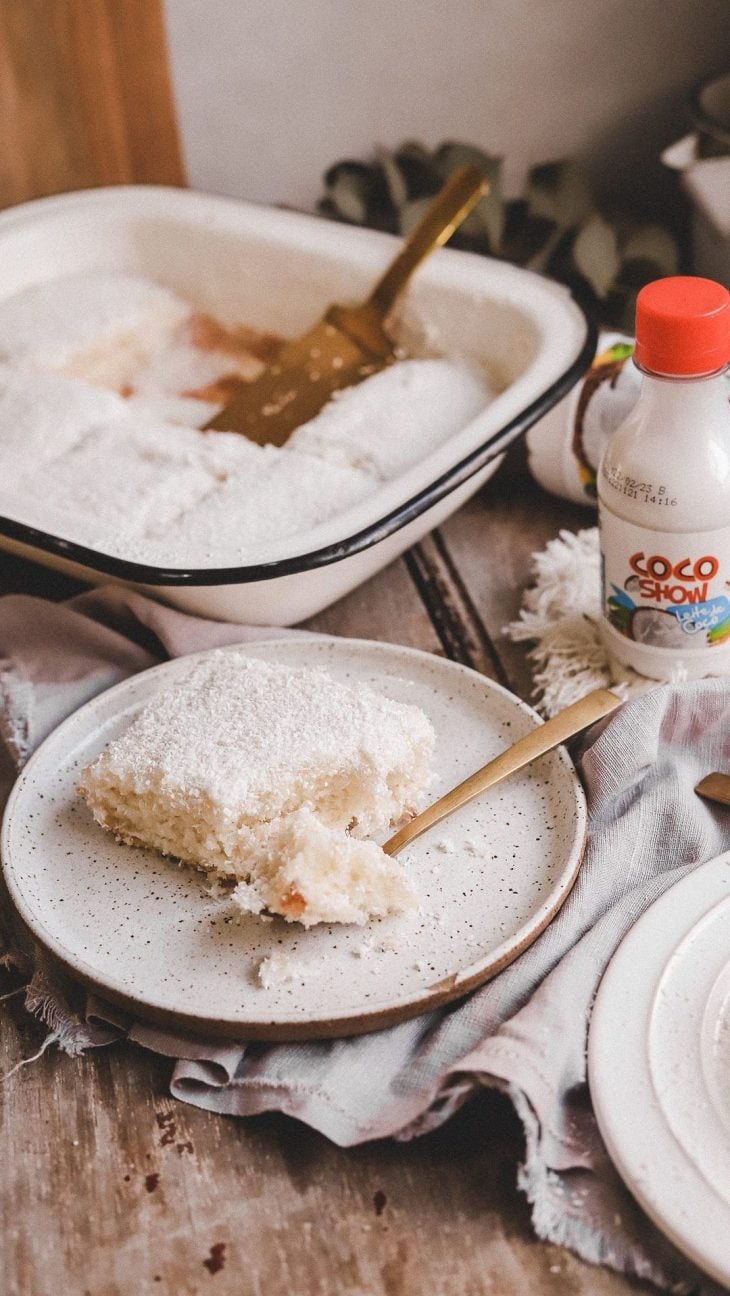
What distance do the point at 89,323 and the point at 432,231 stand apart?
1.26 ft


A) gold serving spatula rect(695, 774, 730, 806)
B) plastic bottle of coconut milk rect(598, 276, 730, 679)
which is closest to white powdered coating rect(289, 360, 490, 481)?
plastic bottle of coconut milk rect(598, 276, 730, 679)

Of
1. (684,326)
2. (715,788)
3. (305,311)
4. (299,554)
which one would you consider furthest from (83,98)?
(715,788)

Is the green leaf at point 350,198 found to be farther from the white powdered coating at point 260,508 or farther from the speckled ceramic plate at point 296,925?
the speckled ceramic plate at point 296,925

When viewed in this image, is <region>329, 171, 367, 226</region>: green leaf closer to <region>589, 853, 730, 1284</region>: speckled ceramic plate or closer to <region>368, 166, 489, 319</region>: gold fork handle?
<region>368, 166, 489, 319</region>: gold fork handle

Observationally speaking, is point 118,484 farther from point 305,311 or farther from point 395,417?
point 305,311

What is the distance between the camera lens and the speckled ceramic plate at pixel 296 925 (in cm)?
72

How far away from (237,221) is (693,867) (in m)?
0.97

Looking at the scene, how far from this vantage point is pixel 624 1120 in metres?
0.65

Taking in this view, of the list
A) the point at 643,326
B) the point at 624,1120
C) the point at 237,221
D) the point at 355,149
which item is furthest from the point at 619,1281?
the point at 355,149

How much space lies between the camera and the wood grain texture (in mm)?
1528

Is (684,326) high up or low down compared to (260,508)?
up

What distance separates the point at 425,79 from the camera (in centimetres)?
167

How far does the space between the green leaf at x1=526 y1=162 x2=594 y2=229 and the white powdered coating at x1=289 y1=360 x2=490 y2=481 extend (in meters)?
0.51

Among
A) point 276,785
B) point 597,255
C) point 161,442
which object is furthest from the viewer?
point 597,255
